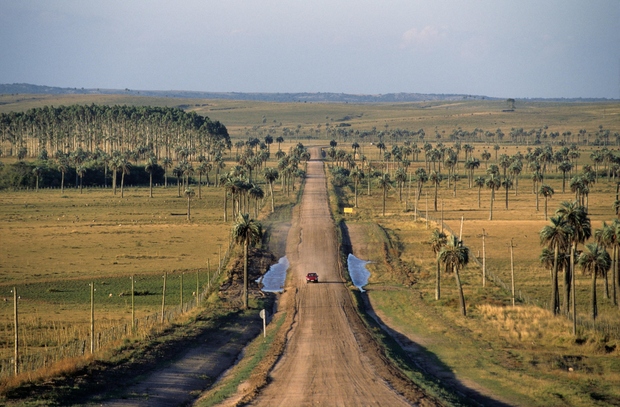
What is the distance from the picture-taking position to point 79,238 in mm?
105375

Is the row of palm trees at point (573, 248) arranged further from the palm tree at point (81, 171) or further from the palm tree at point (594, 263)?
the palm tree at point (81, 171)

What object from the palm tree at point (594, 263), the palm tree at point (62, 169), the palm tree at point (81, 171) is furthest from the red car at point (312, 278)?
the palm tree at point (81, 171)

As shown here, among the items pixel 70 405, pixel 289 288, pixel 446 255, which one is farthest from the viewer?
pixel 289 288

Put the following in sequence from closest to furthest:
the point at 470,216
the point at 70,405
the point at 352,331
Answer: the point at 70,405
the point at 352,331
the point at 470,216

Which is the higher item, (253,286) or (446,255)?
(446,255)

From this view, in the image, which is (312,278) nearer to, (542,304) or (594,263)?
(542,304)

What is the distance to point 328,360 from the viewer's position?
48.7m

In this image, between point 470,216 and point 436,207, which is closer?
point 470,216

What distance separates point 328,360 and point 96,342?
46.8 feet

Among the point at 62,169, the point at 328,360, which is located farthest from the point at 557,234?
the point at 62,169

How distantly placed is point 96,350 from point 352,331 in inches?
727

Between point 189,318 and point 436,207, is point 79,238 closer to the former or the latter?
point 189,318

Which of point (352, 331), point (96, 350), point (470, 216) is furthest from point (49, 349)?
point (470, 216)

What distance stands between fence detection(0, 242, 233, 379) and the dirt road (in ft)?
30.4
